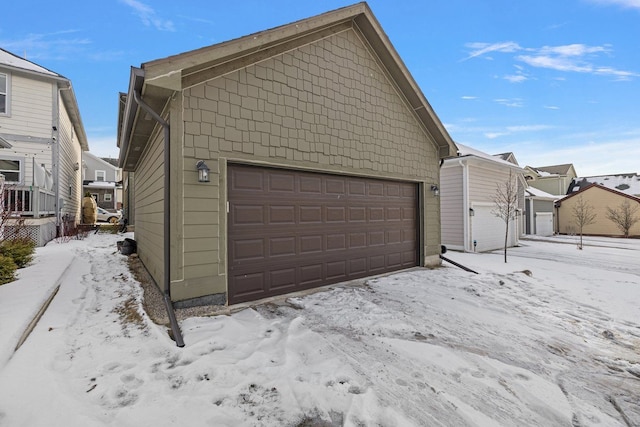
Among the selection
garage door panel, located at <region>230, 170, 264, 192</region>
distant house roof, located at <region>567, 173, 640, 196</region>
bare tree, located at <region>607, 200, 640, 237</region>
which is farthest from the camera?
distant house roof, located at <region>567, 173, 640, 196</region>

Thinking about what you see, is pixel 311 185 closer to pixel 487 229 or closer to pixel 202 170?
pixel 202 170

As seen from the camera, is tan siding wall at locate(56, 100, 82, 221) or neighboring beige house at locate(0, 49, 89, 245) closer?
neighboring beige house at locate(0, 49, 89, 245)

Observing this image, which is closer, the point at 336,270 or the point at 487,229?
the point at 336,270

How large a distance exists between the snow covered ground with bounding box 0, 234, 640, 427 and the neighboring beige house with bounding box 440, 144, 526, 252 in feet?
23.1

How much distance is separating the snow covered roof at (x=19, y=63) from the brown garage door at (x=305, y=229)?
38.0 ft

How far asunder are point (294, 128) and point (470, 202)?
9671 millimetres

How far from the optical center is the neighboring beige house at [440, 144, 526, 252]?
12.1 meters

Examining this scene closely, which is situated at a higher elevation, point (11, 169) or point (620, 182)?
point (620, 182)

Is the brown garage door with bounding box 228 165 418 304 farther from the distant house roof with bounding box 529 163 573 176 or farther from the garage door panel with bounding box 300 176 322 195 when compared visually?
the distant house roof with bounding box 529 163 573 176

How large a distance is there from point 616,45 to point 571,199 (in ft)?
55.6

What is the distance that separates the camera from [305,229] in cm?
547

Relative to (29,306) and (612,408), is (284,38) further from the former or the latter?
(612,408)

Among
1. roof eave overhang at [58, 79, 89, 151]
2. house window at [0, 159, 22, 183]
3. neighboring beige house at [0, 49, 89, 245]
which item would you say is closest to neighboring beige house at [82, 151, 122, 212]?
roof eave overhang at [58, 79, 89, 151]

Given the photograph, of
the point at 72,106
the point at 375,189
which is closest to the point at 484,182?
the point at 375,189
